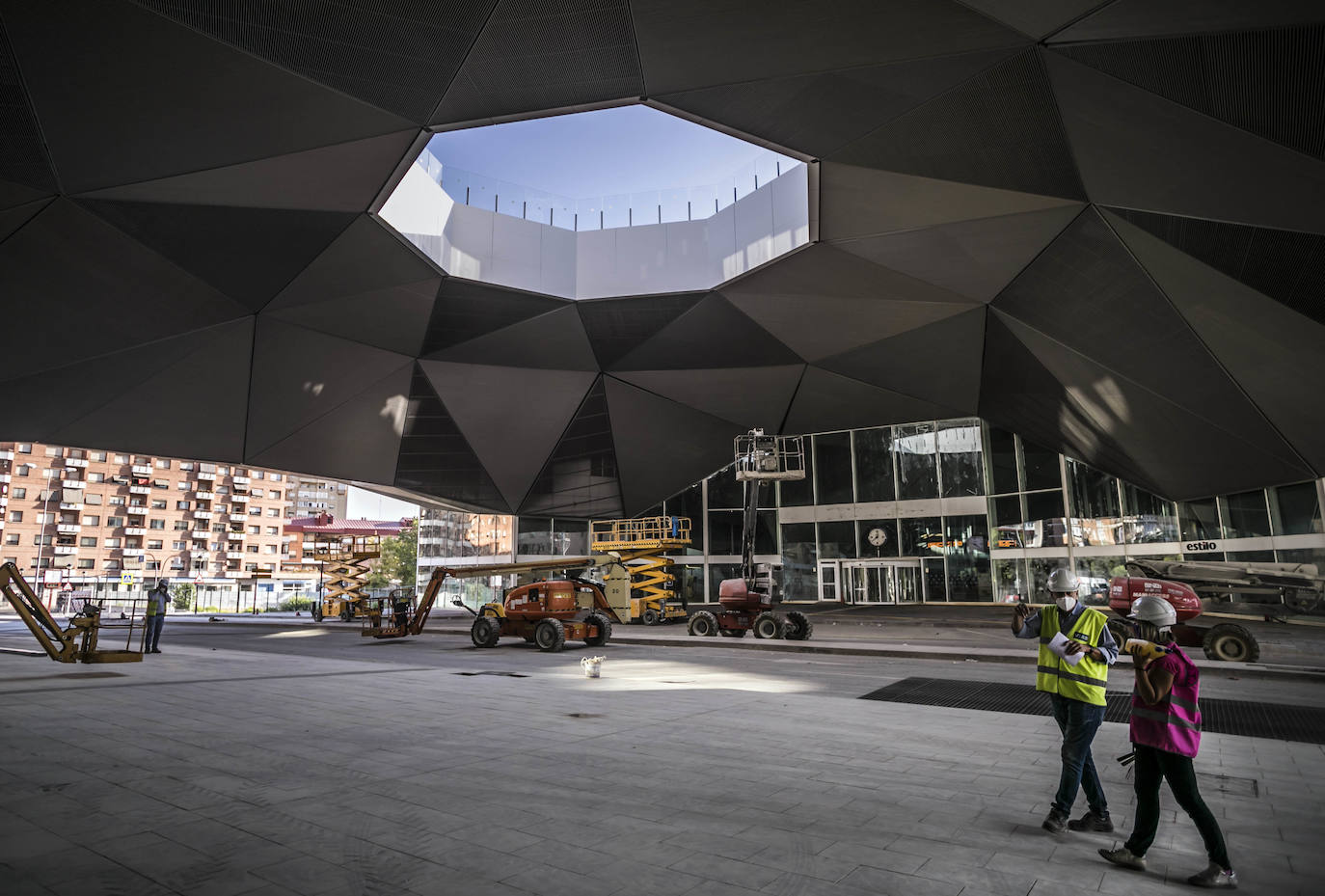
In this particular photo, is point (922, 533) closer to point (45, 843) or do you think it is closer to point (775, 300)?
point (775, 300)

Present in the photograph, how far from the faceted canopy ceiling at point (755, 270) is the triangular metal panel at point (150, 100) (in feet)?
0.18

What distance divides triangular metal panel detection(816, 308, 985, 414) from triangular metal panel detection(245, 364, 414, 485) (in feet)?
61.8

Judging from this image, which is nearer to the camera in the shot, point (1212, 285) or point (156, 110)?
point (156, 110)

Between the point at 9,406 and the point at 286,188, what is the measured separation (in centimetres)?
1425

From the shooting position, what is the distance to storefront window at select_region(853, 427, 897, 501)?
42188mm

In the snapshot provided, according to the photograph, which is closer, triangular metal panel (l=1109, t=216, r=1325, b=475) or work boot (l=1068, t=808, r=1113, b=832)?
work boot (l=1068, t=808, r=1113, b=832)

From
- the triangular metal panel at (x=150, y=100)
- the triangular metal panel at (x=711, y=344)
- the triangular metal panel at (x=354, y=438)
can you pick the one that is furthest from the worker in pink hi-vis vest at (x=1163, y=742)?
the triangular metal panel at (x=354, y=438)

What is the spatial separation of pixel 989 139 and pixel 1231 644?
12.3m

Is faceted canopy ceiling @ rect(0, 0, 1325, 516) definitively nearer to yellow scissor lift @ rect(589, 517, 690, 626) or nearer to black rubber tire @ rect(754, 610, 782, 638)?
yellow scissor lift @ rect(589, 517, 690, 626)

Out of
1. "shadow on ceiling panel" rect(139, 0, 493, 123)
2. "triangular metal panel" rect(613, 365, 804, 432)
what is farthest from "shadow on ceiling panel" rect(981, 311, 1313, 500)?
"shadow on ceiling panel" rect(139, 0, 493, 123)

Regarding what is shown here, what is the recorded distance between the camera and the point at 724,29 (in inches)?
516

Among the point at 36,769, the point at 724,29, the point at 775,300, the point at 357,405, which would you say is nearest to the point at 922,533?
the point at 775,300

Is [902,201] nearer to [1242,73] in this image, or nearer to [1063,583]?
[1242,73]

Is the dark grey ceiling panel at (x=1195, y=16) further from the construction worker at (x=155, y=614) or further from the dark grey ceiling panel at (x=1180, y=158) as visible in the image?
the construction worker at (x=155, y=614)
